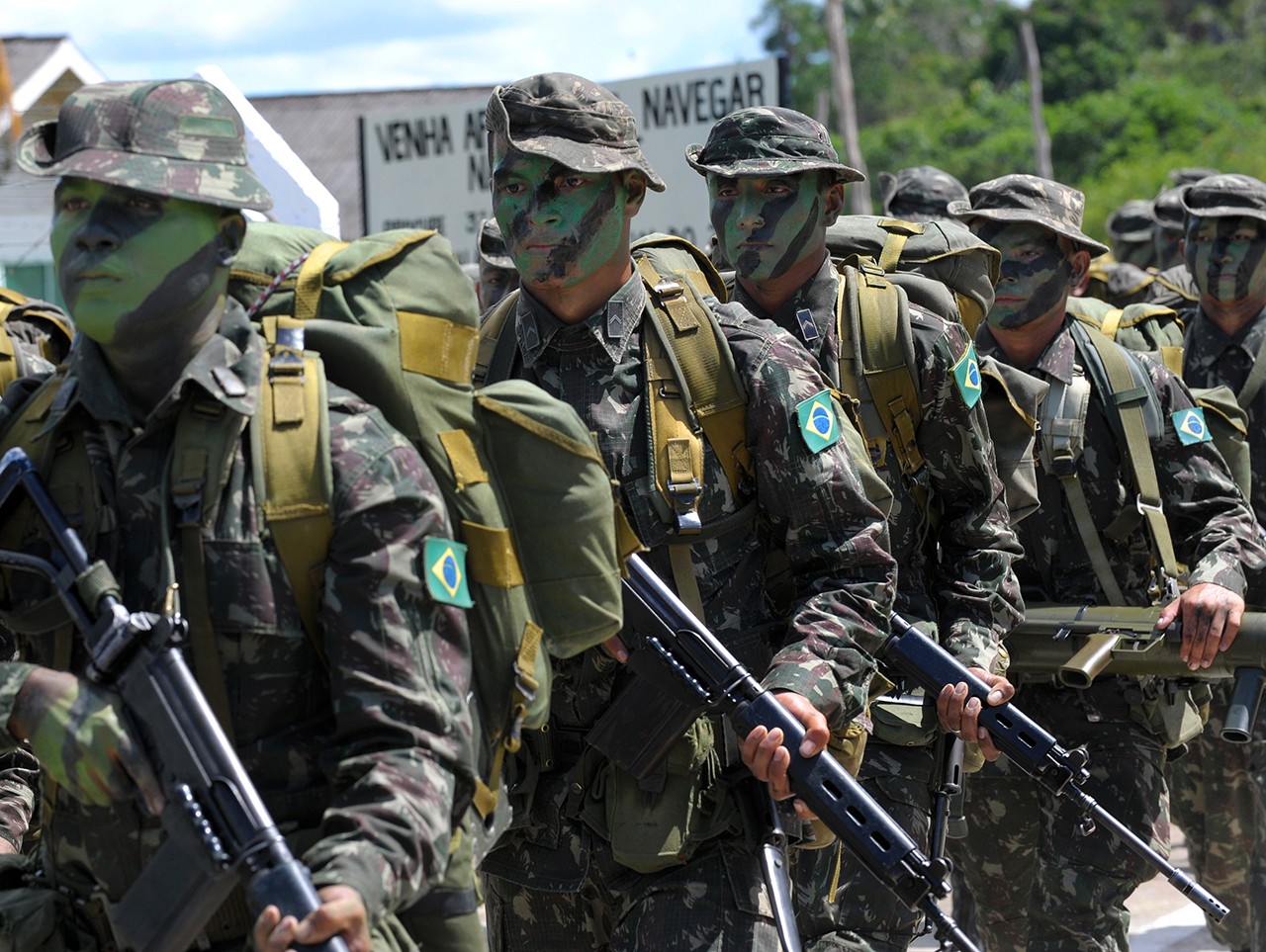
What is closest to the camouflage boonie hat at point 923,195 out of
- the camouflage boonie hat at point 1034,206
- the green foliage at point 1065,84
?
the camouflage boonie hat at point 1034,206

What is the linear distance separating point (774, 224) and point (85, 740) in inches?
121

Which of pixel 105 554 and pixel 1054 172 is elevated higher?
pixel 105 554

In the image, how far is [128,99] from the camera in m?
3.11

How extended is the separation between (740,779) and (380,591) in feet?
5.25

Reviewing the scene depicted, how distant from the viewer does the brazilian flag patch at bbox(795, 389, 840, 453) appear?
14.3 feet

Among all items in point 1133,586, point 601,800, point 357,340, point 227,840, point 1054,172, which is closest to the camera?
point 227,840

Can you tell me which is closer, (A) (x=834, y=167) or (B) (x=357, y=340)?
(B) (x=357, y=340)

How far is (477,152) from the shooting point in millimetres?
13328

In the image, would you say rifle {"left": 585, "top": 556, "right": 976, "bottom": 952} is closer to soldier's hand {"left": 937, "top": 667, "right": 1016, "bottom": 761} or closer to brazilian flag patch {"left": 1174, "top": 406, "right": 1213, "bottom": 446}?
soldier's hand {"left": 937, "top": 667, "right": 1016, "bottom": 761}

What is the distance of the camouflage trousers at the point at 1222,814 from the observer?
7609mm

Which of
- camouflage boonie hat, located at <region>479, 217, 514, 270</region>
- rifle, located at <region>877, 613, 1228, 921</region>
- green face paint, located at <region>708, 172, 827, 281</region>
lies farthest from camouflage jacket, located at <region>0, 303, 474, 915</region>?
camouflage boonie hat, located at <region>479, 217, 514, 270</region>

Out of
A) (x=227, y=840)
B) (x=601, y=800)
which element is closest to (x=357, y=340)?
(x=227, y=840)

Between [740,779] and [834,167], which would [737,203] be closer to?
[834,167]

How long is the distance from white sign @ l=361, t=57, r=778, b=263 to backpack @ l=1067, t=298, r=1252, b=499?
334 cm
